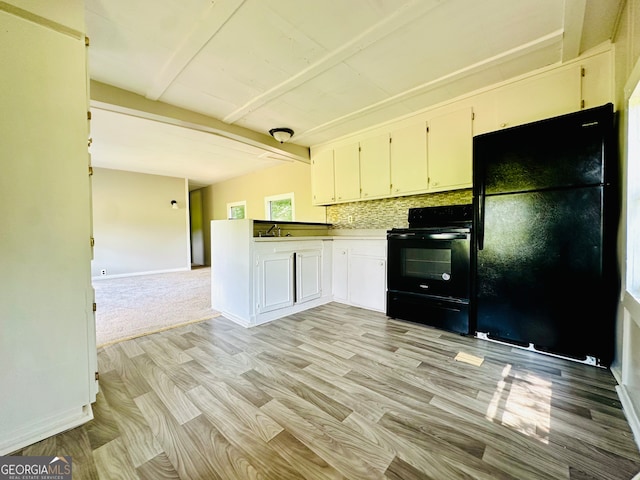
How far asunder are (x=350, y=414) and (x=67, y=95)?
2.31 m

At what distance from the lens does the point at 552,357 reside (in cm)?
209

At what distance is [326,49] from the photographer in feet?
7.00

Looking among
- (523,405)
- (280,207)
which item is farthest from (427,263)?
(280,207)

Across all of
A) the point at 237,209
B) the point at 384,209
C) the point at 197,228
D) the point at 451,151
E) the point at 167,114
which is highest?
the point at 167,114

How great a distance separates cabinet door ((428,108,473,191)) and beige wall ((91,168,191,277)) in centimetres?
666

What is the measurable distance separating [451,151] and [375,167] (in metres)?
0.99

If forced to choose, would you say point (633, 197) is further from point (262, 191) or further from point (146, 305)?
point (262, 191)

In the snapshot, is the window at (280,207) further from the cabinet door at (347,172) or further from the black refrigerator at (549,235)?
the black refrigerator at (549,235)

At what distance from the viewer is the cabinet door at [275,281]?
9.63 feet

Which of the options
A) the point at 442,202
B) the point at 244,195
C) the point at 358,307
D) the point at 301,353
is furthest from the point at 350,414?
the point at 244,195

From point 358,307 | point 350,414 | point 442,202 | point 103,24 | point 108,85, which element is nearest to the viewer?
point 350,414

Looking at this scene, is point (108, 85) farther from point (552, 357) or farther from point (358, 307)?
point (552, 357)

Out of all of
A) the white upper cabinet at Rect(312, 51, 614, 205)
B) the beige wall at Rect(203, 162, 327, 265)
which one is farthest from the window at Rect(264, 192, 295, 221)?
the white upper cabinet at Rect(312, 51, 614, 205)

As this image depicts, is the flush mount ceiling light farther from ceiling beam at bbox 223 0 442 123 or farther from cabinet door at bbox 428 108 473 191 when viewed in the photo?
cabinet door at bbox 428 108 473 191
